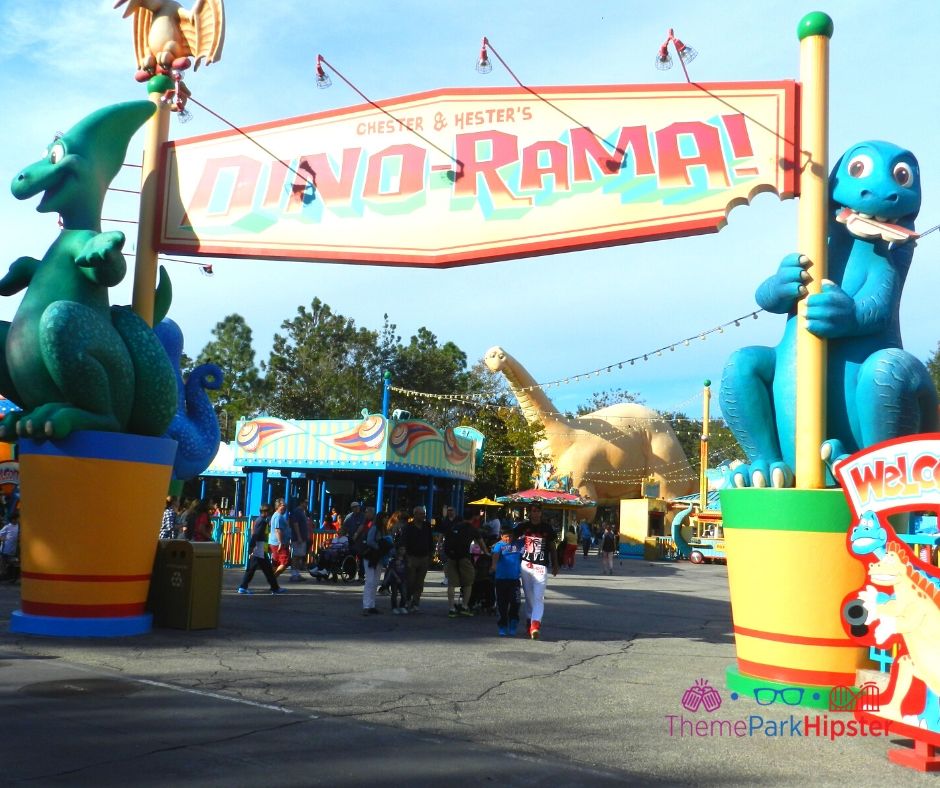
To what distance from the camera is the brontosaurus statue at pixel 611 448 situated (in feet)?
141

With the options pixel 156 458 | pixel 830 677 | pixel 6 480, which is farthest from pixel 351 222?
pixel 6 480

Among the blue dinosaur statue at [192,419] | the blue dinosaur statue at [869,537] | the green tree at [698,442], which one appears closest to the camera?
the blue dinosaur statue at [869,537]

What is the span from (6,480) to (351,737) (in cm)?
1766

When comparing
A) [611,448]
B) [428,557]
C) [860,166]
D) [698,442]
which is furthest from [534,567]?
[698,442]

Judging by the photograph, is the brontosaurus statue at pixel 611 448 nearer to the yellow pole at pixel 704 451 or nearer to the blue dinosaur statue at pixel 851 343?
the yellow pole at pixel 704 451

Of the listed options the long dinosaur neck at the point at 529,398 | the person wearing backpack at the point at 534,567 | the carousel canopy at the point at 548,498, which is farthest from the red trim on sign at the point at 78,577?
the long dinosaur neck at the point at 529,398

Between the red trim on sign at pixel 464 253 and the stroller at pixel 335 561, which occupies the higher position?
the red trim on sign at pixel 464 253

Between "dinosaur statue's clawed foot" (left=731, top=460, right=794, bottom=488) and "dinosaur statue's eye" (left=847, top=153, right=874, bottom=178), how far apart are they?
8.89 feet

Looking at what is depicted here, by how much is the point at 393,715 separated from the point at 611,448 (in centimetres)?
3851

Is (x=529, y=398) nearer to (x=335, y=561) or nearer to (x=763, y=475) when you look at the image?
(x=335, y=561)

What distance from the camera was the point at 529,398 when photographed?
41531 millimetres

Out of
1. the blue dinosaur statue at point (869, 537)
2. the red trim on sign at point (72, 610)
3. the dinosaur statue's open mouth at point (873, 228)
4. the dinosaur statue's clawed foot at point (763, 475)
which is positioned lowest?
the red trim on sign at point (72, 610)

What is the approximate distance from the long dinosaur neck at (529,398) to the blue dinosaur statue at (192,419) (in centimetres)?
2311

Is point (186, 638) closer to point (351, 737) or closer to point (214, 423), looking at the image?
point (351, 737)
